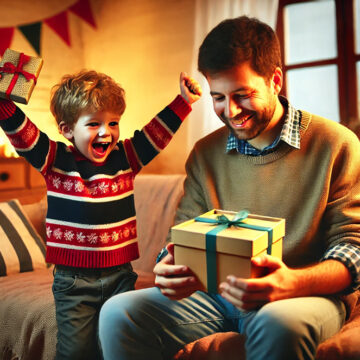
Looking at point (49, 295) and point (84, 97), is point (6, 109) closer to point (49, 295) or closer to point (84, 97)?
point (84, 97)

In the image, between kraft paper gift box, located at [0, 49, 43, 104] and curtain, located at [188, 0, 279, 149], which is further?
curtain, located at [188, 0, 279, 149]

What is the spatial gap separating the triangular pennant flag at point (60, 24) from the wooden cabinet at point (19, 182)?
1114 mm

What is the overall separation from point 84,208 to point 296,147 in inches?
26.2

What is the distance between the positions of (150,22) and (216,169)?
7.20 feet

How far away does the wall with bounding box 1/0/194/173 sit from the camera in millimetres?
3049

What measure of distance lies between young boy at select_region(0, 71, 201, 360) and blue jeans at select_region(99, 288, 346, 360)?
162 mm

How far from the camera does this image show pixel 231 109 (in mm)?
1172

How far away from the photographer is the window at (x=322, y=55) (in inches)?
99.2

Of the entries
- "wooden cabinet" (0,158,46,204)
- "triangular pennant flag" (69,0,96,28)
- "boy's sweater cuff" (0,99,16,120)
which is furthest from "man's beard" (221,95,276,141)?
"triangular pennant flag" (69,0,96,28)

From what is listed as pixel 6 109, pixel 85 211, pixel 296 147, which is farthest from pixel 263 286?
pixel 6 109

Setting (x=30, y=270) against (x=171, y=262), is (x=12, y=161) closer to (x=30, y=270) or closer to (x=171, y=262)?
(x=30, y=270)

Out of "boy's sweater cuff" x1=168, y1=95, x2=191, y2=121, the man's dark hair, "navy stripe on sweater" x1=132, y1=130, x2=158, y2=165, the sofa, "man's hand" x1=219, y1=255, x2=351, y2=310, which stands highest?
the man's dark hair

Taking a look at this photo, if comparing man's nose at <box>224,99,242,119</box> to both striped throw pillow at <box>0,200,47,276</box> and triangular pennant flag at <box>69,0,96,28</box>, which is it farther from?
triangular pennant flag at <box>69,0,96,28</box>

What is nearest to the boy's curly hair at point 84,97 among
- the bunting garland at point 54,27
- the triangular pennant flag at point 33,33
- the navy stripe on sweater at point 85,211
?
the navy stripe on sweater at point 85,211
